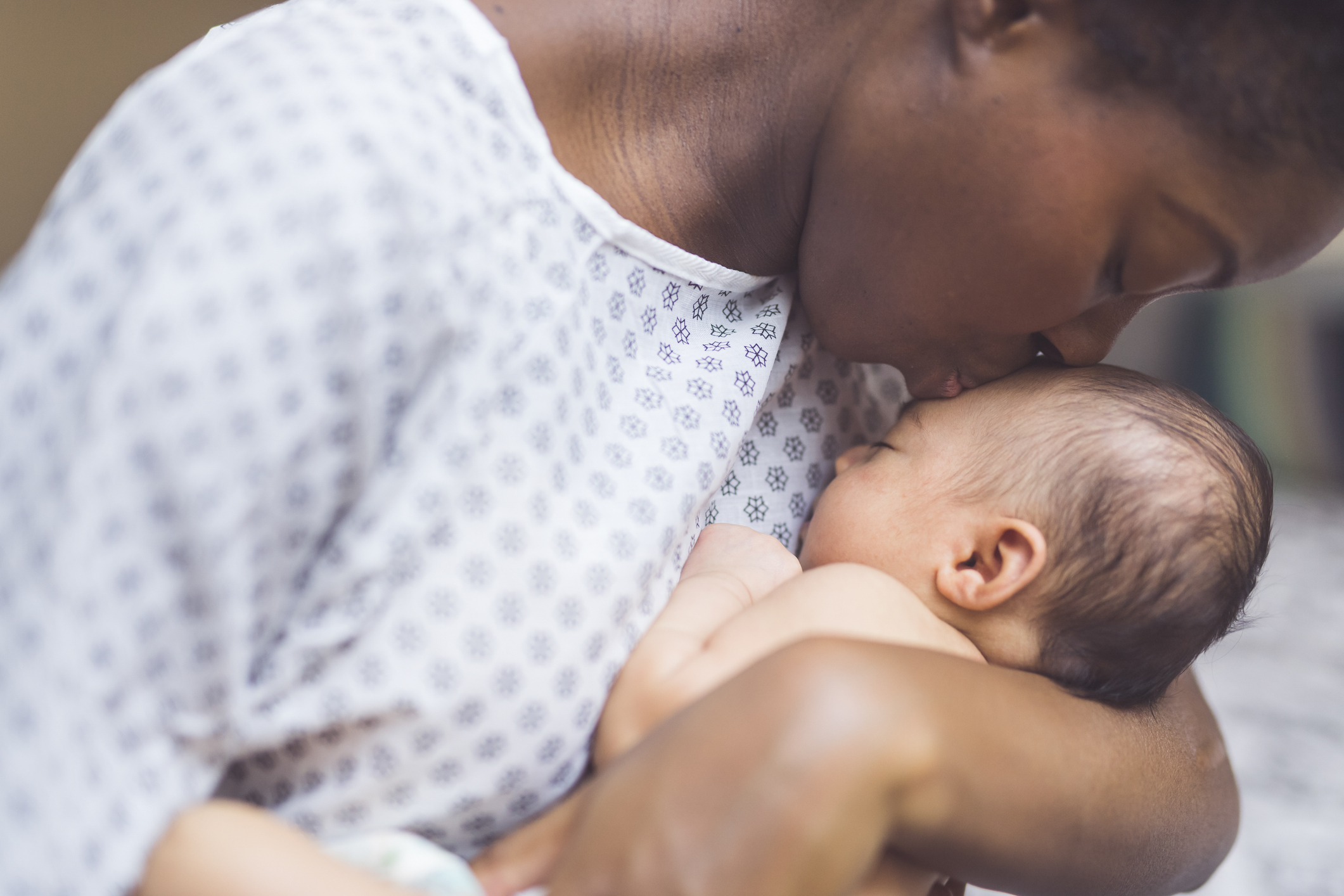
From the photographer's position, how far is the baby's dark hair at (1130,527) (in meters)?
0.83

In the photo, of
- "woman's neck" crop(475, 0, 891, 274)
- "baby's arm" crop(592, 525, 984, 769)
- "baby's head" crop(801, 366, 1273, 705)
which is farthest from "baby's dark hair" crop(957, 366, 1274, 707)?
"woman's neck" crop(475, 0, 891, 274)

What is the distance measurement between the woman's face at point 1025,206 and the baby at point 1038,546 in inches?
4.1

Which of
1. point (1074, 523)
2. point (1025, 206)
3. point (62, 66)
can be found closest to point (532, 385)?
point (1025, 206)

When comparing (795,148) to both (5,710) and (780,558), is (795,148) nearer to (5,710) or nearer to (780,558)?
(780,558)

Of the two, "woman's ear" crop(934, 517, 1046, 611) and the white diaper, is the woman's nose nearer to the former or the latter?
"woman's ear" crop(934, 517, 1046, 611)

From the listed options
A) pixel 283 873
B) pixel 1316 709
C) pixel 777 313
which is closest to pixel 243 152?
pixel 283 873

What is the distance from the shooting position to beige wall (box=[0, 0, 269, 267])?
2047 millimetres

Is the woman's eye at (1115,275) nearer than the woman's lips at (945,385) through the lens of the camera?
Yes

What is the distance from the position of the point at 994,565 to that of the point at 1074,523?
8cm

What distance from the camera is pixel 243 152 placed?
0.57 metres

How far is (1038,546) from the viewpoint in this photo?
0.85 m

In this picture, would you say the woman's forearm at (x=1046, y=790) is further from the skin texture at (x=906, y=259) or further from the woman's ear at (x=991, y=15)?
the woman's ear at (x=991, y=15)

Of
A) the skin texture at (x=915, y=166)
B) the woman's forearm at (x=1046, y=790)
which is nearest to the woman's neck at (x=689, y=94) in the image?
the skin texture at (x=915, y=166)

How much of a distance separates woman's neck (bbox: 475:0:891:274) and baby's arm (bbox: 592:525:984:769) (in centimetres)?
29
